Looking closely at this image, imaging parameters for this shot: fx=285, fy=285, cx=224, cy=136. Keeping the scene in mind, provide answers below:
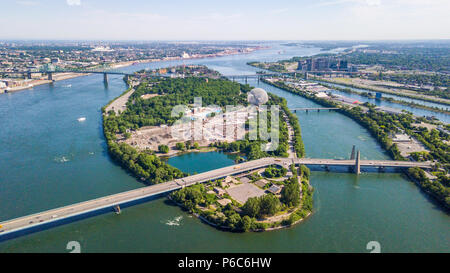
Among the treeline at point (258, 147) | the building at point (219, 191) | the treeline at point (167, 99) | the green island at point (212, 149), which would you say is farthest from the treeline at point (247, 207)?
the treeline at point (167, 99)

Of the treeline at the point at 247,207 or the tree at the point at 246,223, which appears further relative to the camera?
the treeline at the point at 247,207

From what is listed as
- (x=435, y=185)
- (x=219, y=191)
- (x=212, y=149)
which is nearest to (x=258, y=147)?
(x=212, y=149)

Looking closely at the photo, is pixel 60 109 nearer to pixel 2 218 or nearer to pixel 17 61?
pixel 2 218

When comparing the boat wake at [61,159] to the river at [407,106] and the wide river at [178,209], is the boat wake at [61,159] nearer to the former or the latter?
the wide river at [178,209]

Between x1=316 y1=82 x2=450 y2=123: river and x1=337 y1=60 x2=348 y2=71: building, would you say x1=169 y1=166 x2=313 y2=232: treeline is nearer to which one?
x1=316 y1=82 x2=450 y2=123: river

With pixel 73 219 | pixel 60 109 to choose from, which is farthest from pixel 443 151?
pixel 60 109
